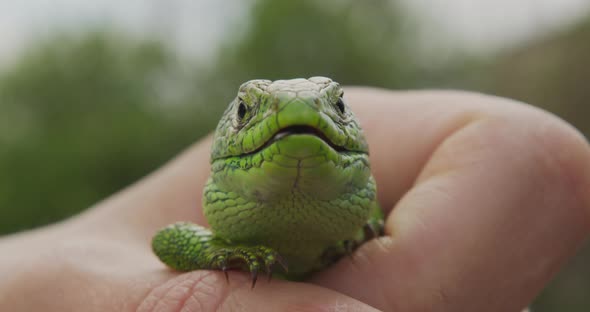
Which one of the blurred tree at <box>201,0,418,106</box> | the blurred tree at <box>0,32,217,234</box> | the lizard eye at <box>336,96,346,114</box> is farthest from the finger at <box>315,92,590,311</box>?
the blurred tree at <box>201,0,418,106</box>

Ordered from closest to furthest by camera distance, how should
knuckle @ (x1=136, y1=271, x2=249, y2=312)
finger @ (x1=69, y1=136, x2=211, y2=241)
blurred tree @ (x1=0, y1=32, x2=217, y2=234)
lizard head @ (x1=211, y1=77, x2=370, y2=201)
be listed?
lizard head @ (x1=211, y1=77, x2=370, y2=201), knuckle @ (x1=136, y1=271, x2=249, y2=312), finger @ (x1=69, y1=136, x2=211, y2=241), blurred tree @ (x1=0, y1=32, x2=217, y2=234)

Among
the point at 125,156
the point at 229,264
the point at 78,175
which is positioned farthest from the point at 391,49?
the point at 229,264

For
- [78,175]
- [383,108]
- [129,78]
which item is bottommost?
[78,175]

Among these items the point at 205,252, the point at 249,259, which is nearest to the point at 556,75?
the point at 205,252

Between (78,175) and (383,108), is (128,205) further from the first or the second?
(78,175)

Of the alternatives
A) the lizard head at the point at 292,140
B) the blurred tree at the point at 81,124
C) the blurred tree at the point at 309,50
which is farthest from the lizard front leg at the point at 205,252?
the blurred tree at the point at 309,50

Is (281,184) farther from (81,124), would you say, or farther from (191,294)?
(81,124)

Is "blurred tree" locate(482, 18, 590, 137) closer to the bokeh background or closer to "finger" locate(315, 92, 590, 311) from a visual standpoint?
the bokeh background
